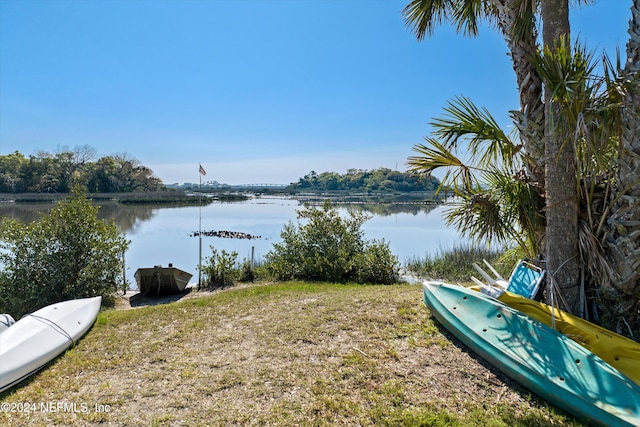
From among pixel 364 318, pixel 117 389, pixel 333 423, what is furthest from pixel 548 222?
pixel 117 389

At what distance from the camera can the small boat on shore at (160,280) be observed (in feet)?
26.4

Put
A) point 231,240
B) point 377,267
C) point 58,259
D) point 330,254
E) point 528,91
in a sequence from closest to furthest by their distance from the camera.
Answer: point 528,91, point 58,259, point 377,267, point 330,254, point 231,240

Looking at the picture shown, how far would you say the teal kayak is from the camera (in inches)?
87.4

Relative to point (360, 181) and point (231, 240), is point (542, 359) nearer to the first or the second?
point (231, 240)

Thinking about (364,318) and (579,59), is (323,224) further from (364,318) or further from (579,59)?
(579,59)

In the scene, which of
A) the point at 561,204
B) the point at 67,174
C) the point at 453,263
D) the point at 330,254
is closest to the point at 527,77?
the point at 561,204

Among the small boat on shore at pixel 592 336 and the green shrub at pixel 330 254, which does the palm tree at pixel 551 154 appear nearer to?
the small boat on shore at pixel 592 336

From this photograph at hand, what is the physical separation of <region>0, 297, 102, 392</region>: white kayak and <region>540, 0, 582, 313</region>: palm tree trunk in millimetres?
5250

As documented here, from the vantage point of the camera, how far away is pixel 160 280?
8.11 meters

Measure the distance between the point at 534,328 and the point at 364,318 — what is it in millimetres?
1824

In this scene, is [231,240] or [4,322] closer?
[4,322]

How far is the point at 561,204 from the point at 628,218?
0.53 metres

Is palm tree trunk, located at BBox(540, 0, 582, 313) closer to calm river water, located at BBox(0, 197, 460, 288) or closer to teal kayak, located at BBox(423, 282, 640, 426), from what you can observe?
teal kayak, located at BBox(423, 282, 640, 426)

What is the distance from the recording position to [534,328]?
118 inches
